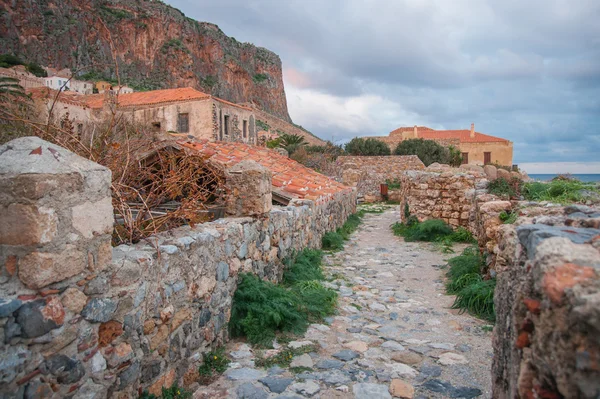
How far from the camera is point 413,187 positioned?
11.7 meters

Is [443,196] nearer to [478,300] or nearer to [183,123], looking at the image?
[478,300]

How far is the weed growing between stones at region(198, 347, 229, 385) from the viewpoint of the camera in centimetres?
349

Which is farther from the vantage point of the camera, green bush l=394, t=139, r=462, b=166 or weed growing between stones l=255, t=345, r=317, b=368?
green bush l=394, t=139, r=462, b=166

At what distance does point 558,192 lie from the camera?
671 centimetres

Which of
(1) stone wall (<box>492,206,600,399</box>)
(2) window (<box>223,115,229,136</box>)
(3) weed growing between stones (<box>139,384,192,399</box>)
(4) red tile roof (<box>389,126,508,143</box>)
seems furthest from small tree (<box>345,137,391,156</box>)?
(1) stone wall (<box>492,206,600,399</box>)

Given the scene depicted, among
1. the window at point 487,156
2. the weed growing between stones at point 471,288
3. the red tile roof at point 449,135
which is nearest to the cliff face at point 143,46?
the red tile roof at point 449,135

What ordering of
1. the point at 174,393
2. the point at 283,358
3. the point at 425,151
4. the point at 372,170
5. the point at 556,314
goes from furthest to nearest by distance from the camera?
1. the point at 425,151
2. the point at 372,170
3. the point at 283,358
4. the point at 174,393
5. the point at 556,314

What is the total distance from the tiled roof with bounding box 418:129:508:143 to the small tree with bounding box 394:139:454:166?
1184 cm

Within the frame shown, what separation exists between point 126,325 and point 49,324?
63cm

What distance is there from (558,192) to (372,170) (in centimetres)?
1570

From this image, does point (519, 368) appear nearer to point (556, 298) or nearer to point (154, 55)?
point (556, 298)

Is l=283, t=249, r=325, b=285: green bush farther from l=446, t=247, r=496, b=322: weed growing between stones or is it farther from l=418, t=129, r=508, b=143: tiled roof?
l=418, t=129, r=508, b=143: tiled roof

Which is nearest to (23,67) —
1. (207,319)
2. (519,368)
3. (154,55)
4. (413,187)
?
(154,55)

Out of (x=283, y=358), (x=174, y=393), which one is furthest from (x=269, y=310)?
(x=174, y=393)
